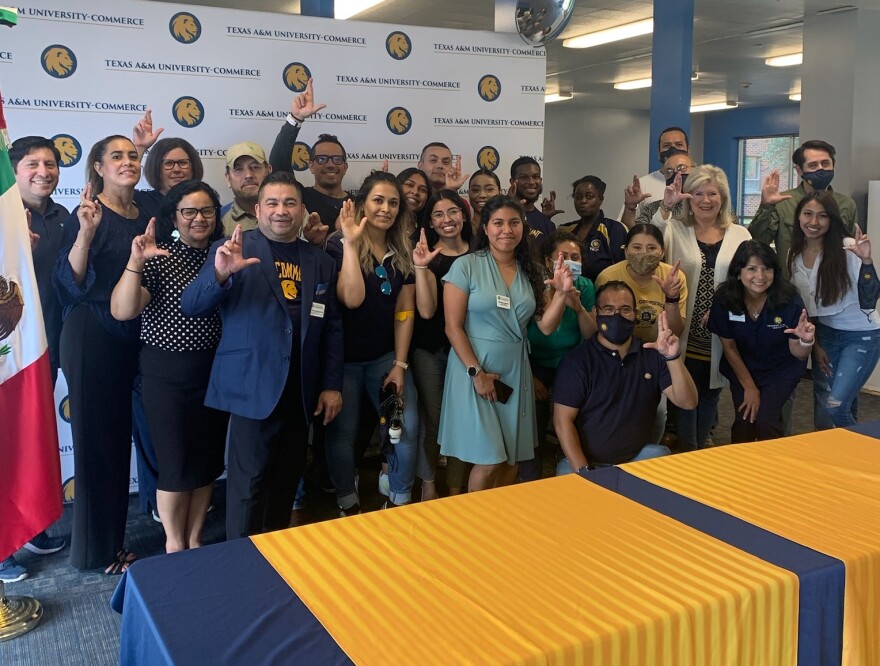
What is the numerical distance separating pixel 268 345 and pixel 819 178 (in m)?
3.07

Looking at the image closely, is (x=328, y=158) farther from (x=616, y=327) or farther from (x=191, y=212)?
(x=616, y=327)

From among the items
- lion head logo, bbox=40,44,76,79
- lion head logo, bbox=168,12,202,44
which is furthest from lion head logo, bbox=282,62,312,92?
lion head logo, bbox=40,44,76,79

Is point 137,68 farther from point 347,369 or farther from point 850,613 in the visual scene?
point 850,613

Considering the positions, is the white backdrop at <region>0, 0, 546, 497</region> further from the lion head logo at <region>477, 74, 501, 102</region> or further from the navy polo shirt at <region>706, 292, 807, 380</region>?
the navy polo shirt at <region>706, 292, 807, 380</region>

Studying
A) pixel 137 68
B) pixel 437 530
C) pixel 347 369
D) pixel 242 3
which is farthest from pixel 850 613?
pixel 242 3

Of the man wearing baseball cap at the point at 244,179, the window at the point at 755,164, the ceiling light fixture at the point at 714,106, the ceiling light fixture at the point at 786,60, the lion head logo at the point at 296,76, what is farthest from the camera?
the window at the point at 755,164

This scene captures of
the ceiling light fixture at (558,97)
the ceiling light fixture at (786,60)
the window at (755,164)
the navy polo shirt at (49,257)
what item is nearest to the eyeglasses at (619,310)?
the navy polo shirt at (49,257)

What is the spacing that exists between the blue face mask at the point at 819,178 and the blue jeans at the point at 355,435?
2.43m

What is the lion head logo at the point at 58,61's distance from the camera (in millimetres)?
3680

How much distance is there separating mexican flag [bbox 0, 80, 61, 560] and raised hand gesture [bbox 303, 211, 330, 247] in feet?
4.07

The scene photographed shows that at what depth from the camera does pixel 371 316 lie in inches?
129

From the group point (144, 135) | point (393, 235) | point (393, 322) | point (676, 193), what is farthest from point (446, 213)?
point (144, 135)

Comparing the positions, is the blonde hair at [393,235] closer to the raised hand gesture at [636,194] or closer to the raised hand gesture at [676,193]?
the raised hand gesture at [676,193]

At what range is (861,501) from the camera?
69.3 inches
